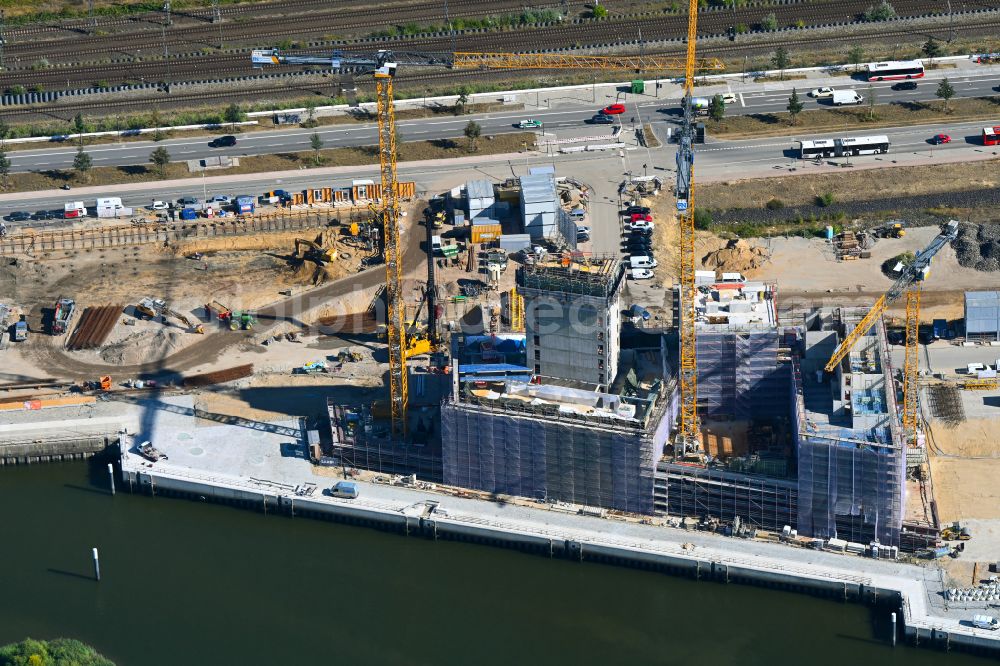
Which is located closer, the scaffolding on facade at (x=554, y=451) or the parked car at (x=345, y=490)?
the scaffolding on facade at (x=554, y=451)

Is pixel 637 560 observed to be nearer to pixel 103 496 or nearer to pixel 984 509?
pixel 984 509

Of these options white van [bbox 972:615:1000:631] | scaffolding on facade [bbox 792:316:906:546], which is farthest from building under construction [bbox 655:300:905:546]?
white van [bbox 972:615:1000:631]

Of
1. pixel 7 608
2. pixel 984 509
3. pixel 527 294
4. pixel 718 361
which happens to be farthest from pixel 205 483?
pixel 984 509

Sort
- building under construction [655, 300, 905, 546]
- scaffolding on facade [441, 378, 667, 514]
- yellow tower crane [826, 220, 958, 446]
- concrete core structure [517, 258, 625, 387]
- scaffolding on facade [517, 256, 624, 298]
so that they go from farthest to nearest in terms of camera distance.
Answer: concrete core structure [517, 258, 625, 387], scaffolding on facade [517, 256, 624, 298], scaffolding on facade [441, 378, 667, 514], yellow tower crane [826, 220, 958, 446], building under construction [655, 300, 905, 546]

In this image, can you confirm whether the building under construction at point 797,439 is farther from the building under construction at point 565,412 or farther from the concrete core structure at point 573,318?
the concrete core structure at point 573,318

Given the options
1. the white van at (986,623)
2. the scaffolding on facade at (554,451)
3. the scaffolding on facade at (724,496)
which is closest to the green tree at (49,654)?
the scaffolding on facade at (554,451)

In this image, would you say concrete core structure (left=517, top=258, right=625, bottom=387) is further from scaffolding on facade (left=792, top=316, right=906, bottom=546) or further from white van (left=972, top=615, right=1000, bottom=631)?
white van (left=972, top=615, right=1000, bottom=631)

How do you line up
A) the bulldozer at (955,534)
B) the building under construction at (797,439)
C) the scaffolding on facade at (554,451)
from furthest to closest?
the scaffolding on facade at (554,451) < the bulldozer at (955,534) < the building under construction at (797,439)

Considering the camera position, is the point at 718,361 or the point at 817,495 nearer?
the point at 817,495

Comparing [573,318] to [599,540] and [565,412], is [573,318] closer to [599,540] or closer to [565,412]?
[565,412]
